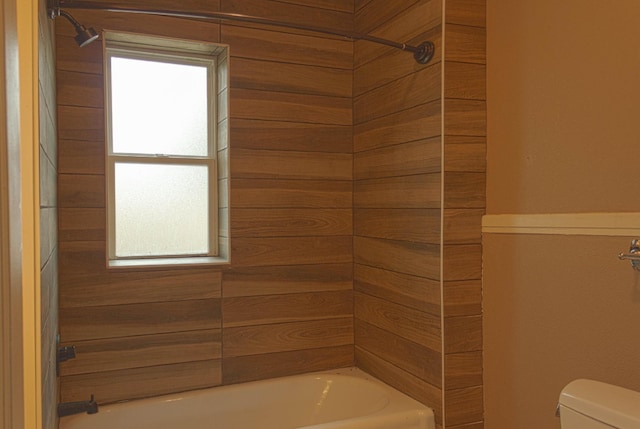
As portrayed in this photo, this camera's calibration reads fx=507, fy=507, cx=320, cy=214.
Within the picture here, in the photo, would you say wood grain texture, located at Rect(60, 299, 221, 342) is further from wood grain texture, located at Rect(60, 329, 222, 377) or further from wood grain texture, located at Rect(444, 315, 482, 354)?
wood grain texture, located at Rect(444, 315, 482, 354)

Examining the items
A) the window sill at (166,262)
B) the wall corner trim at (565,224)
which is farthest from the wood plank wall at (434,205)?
the window sill at (166,262)

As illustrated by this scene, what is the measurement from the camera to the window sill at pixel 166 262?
7.34 feet

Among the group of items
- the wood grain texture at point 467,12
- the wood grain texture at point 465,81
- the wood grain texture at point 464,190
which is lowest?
the wood grain texture at point 464,190

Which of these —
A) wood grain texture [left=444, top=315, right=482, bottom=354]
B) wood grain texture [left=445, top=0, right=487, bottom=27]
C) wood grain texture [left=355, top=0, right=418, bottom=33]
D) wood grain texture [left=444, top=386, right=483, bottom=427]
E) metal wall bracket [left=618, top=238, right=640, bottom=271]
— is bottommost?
wood grain texture [left=444, top=386, right=483, bottom=427]

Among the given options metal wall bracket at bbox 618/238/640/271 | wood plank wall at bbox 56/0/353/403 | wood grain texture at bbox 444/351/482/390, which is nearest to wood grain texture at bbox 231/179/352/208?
wood plank wall at bbox 56/0/353/403

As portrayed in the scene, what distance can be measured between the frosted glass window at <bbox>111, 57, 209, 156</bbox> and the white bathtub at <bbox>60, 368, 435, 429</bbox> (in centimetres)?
115

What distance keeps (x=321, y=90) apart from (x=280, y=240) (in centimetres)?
78

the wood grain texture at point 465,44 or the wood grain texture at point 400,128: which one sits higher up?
the wood grain texture at point 465,44

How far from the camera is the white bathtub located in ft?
6.68

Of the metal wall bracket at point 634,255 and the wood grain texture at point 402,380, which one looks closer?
the metal wall bracket at point 634,255

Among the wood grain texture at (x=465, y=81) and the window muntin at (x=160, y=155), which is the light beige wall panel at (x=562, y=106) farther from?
the window muntin at (x=160, y=155)

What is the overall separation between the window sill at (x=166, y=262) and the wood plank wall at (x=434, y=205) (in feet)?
2.60

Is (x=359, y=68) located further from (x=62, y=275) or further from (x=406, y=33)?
(x=62, y=275)

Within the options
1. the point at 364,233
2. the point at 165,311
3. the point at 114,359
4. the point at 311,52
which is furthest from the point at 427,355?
the point at 311,52
